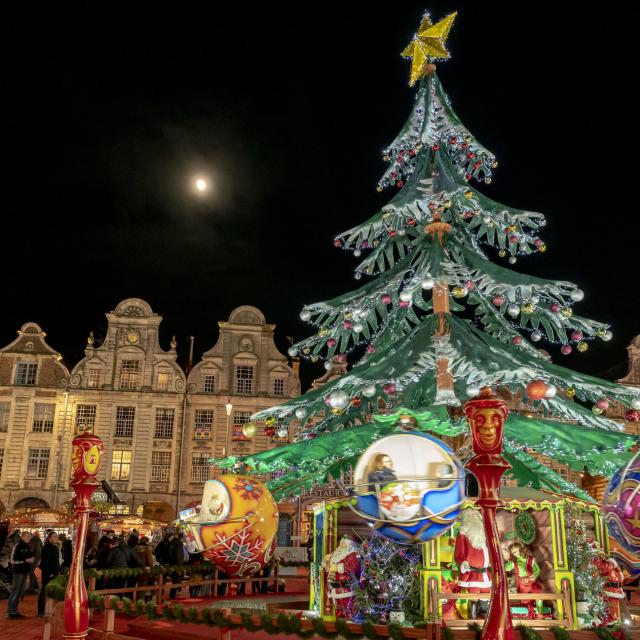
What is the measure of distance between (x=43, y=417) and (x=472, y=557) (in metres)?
30.5

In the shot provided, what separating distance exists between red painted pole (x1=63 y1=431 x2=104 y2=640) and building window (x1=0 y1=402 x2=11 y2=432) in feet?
97.2

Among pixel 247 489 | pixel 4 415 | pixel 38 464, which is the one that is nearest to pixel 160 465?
pixel 38 464

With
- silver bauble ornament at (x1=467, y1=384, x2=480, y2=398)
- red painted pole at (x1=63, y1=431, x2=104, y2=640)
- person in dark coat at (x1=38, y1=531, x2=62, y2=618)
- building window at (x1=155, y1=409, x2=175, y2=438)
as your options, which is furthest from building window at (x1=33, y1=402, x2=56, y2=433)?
silver bauble ornament at (x1=467, y1=384, x2=480, y2=398)

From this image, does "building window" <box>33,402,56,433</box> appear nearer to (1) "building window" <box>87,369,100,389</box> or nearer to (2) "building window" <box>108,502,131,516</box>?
(1) "building window" <box>87,369,100,389</box>

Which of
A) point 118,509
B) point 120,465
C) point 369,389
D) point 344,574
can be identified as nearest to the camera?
point 344,574

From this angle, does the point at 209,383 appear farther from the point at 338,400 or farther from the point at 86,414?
the point at 338,400

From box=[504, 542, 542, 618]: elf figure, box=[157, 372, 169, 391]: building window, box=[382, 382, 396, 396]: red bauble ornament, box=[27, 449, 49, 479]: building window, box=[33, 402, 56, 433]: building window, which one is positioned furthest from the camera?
box=[157, 372, 169, 391]: building window

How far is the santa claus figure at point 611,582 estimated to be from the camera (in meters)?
10.5

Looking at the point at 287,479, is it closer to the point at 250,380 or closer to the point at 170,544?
the point at 170,544

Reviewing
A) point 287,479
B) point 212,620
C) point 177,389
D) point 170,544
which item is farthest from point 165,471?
point 212,620

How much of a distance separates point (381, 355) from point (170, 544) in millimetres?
7290

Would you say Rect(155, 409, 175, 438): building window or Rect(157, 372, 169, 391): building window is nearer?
Rect(155, 409, 175, 438): building window

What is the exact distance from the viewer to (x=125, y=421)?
35.6m

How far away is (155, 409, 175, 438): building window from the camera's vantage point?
3566cm
